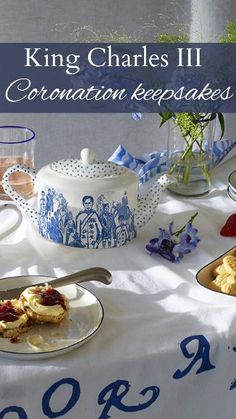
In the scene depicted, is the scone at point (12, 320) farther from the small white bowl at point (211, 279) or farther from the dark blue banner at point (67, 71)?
the dark blue banner at point (67, 71)

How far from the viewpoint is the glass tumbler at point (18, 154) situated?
133 centimetres

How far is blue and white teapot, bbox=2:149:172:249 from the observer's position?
1104 millimetres

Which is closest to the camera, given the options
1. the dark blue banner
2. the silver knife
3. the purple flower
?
the silver knife

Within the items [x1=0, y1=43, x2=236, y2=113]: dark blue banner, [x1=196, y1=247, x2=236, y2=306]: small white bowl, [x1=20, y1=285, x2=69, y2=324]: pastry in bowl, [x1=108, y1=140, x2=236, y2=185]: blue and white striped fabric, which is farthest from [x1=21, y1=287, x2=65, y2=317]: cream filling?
[x1=0, y1=43, x2=236, y2=113]: dark blue banner

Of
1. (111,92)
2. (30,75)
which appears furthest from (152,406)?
(111,92)

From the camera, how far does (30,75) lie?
7.34 ft

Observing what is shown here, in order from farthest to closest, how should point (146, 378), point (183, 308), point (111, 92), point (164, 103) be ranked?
point (111, 92) → point (164, 103) → point (183, 308) → point (146, 378)

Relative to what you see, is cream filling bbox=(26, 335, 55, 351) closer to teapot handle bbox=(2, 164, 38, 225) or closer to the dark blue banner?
teapot handle bbox=(2, 164, 38, 225)

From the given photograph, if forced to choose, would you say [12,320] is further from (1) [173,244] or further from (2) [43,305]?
(1) [173,244]

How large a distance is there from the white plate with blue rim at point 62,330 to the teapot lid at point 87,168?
213 mm

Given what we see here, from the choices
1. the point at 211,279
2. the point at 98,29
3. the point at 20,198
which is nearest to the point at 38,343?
the point at 211,279

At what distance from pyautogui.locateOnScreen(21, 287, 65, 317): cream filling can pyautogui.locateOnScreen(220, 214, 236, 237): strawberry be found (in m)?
0.40

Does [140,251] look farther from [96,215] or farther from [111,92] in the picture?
[111,92]

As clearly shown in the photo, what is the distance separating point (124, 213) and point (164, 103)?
0.87 feet
